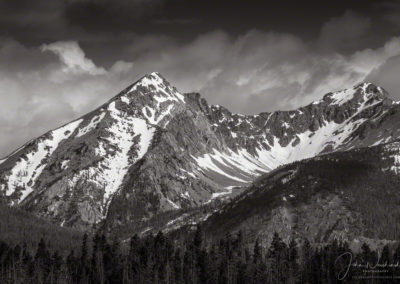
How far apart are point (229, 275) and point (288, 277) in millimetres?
17584

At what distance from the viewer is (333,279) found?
19538 cm

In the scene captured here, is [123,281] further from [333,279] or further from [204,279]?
[333,279]

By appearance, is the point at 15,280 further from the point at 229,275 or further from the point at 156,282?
the point at 229,275

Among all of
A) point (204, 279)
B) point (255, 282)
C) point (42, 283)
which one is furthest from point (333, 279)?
point (42, 283)

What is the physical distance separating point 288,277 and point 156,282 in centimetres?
3939

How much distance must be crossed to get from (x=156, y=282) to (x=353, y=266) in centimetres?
5858

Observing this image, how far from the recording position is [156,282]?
189625 mm

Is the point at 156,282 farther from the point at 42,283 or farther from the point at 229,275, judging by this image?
the point at 42,283

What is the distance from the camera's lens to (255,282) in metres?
195

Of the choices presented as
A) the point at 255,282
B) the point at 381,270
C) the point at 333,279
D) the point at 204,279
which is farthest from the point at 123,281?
the point at 381,270

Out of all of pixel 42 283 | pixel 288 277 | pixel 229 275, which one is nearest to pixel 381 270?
pixel 288 277

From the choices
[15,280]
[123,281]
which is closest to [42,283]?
[15,280]

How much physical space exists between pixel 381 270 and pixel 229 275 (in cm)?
4528

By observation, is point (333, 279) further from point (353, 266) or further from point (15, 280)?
point (15, 280)
